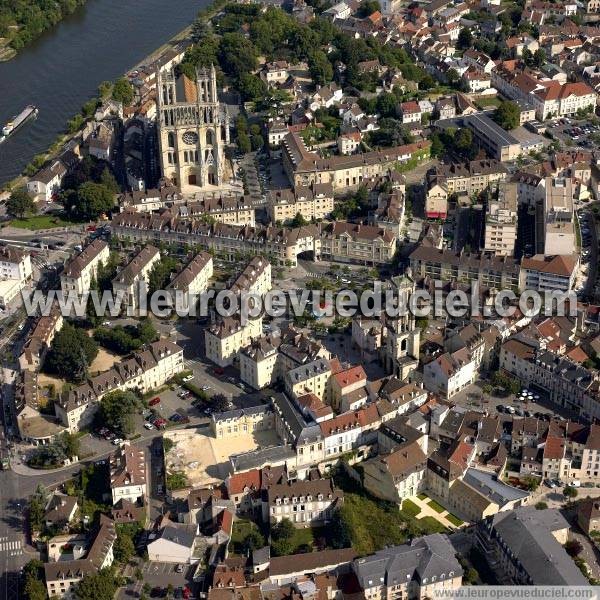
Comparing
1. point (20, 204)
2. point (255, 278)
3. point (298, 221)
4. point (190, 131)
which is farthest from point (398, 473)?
point (20, 204)

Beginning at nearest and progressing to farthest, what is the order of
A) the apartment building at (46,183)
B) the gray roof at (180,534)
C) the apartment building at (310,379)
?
the gray roof at (180,534) → the apartment building at (310,379) → the apartment building at (46,183)

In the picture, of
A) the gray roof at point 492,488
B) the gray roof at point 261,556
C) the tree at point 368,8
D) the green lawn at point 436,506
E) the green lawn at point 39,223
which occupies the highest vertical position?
the tree at point 368,8

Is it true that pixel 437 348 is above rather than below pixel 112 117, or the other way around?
below

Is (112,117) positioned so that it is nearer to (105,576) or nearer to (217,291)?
(217,291)

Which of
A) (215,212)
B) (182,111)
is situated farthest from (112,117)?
(215,212)

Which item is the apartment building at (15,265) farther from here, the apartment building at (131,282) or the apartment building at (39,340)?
the apartment building at (131,282)

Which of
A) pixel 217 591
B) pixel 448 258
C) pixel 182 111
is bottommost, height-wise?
pixel 217 591

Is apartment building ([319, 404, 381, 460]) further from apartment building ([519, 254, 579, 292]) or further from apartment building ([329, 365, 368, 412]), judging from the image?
apartment building ([519, 254, 579, 292])

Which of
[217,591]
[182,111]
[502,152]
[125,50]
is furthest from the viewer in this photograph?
[125,50]

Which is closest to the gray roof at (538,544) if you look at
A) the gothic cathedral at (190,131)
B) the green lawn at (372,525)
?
the green lawn at (372,525)
